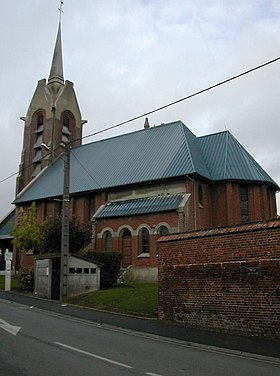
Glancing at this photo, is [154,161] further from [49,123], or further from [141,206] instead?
[49,123]

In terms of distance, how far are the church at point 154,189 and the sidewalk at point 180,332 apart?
12.8m

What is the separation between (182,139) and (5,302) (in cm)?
2003

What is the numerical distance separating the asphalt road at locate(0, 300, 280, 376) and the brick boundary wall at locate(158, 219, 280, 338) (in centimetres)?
250

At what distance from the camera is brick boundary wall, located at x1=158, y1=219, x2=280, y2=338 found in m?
12.9

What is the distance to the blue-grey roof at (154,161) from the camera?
111 feet

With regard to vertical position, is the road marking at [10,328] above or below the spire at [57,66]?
below

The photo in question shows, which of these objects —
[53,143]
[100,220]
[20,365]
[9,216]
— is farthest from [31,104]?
[20,365]

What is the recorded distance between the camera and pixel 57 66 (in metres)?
52.8

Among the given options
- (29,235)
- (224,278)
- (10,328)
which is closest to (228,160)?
(29,235)

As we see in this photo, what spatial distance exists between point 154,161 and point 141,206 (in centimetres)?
443

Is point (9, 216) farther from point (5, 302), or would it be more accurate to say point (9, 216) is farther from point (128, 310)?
point (128, 310)

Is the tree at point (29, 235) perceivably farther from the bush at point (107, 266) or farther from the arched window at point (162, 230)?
the arched window at point (162, 230)

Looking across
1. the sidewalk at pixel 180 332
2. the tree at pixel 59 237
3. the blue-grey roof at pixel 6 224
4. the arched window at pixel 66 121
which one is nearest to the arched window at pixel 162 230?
the tree at pixel 59 237

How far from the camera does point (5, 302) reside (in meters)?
21.8
